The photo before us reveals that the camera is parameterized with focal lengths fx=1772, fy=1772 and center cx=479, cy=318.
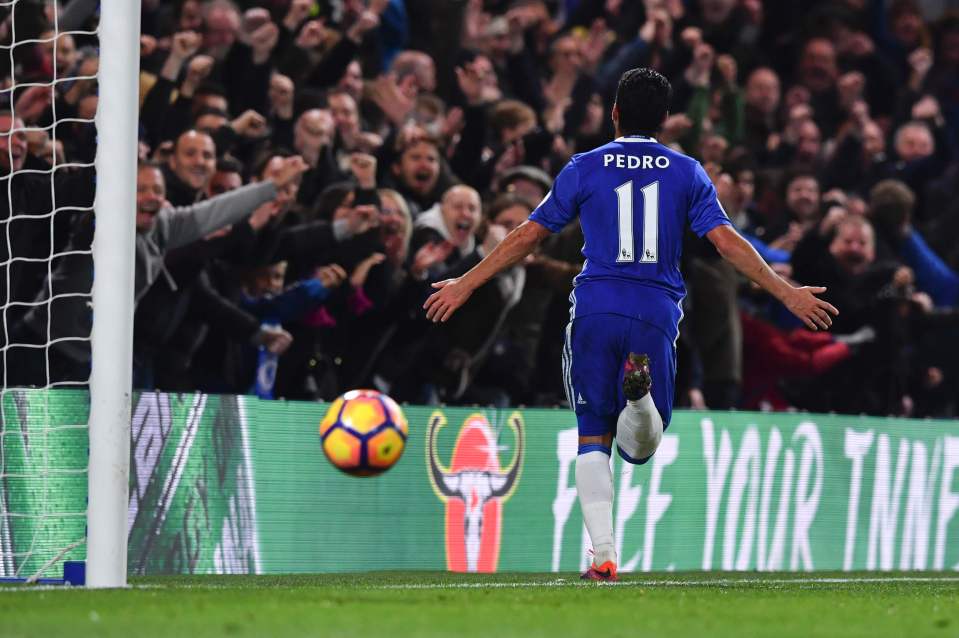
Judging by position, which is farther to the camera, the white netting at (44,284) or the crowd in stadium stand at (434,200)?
the crowd in stadium stand at (434,200)

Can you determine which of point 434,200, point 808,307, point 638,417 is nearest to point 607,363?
point 638,417

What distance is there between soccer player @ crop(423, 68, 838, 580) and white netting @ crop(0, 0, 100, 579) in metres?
2.13

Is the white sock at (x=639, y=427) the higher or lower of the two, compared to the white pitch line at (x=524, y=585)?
higher

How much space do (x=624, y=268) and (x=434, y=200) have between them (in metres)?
4.34

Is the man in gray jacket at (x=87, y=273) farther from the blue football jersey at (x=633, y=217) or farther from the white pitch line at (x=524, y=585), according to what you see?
the blue football jersey at (x=633, y=217)

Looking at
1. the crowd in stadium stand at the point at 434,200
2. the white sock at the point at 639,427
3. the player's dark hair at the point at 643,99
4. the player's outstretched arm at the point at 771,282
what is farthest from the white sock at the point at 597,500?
the crowd in stadium stand at the point at 434,200

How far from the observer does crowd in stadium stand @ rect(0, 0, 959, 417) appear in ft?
32.8

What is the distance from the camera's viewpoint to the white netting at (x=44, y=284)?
27.9 ft

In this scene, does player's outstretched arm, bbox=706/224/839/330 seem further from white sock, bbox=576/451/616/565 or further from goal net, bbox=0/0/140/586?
goal net, bbox=0/0/140/586

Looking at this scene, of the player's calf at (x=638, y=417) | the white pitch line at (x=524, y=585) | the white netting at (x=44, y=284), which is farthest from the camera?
the white netting at (x=44, y=284)

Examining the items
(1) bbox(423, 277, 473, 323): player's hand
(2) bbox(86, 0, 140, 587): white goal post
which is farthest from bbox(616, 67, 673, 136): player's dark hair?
(2) bbox(86, 0, 140, 587): white goal post

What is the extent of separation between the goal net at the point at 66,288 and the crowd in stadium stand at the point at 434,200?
0.10ft

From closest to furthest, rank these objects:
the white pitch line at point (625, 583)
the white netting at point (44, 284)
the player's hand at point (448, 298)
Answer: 1. the white pitch line at point (625, 583)
2. the player's hand at point (448, 298)
3. the white netting at point (44, 284)

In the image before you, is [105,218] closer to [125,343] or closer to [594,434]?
[125,343]
